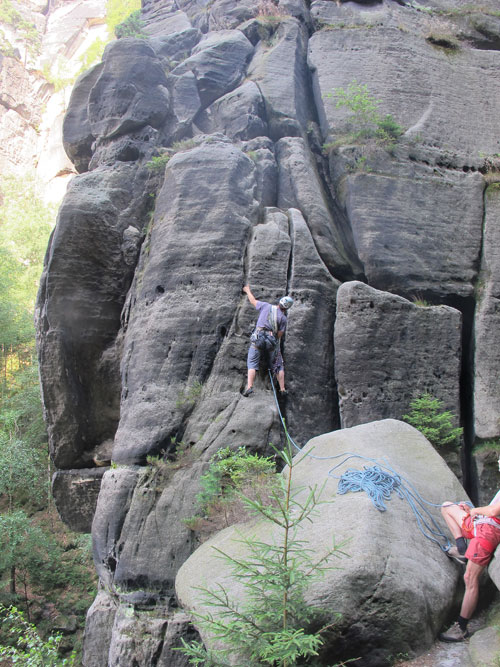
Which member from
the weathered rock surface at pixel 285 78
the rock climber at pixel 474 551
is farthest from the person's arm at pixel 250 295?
the weathered rock surface at pixel 285 78

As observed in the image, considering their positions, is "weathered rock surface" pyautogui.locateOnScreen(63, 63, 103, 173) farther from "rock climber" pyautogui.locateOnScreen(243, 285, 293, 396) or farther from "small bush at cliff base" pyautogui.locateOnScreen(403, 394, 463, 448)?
"small bush at cliff base" pyautogui.locateOnScreen(403, 394, 463, 448)

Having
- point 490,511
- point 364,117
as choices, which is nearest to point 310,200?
point 364,117

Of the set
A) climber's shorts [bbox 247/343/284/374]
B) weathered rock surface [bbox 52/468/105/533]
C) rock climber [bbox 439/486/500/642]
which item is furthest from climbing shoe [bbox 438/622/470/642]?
weathered rock surface [bbox 52/468/105/533]

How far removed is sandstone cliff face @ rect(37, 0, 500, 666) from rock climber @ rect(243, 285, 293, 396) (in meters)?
Result: 0.35

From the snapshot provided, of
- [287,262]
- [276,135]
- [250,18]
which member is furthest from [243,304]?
[250,18]

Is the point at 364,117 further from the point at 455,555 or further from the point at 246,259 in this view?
the point at 455,555

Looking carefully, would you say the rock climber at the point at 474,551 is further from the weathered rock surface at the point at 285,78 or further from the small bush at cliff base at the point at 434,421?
the weathered rock surface at the point at 285,78

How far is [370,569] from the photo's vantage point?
4883mm

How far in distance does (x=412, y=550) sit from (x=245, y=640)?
79.5 inches

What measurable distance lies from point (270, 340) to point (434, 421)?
3.30 meters

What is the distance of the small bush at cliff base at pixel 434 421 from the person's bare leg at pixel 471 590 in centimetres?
416

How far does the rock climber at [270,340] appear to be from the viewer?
926 cm

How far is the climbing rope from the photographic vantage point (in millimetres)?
5824

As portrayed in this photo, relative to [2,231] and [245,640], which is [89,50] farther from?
[245,640]
